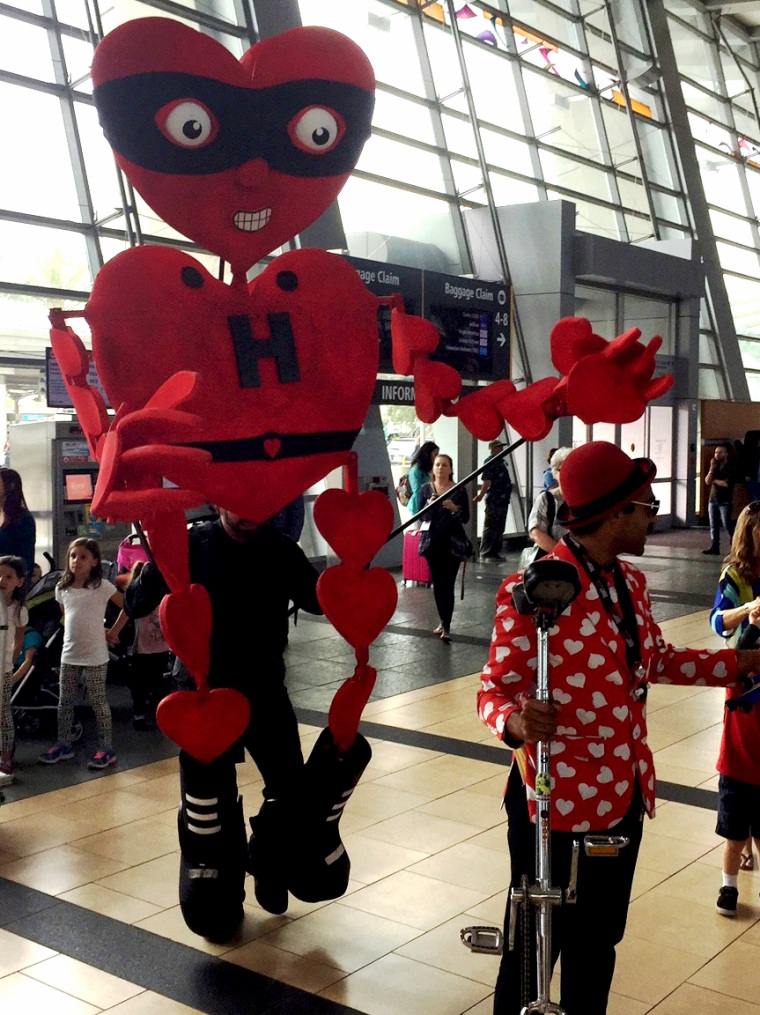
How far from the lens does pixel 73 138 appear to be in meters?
10.9

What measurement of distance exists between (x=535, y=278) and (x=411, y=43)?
3.68 meters

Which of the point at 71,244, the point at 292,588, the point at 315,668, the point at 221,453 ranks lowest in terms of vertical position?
the point at 315,668

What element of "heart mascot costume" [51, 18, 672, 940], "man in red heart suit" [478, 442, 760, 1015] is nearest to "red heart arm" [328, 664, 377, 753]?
"heart mascot costume" [51, 18, 672, 940]

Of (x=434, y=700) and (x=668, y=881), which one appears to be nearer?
(x=668, y=881)

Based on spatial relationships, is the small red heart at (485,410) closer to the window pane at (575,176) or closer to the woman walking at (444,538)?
the woman walking at (444,538)

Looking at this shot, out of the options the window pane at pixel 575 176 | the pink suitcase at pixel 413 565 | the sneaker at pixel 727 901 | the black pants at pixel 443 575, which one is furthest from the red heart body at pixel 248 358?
the window pane at pixel 575 176

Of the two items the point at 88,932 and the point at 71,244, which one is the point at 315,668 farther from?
the point at 71,244

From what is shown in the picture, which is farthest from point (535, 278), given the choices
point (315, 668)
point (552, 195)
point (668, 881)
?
point (668, 881)

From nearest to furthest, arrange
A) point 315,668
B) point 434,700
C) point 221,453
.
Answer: point 221,453 → point 434,700 → point 315,668

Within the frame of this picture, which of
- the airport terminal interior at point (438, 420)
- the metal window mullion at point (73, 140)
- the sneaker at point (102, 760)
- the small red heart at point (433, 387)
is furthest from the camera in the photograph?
the metal window mullion at point (73, 140)

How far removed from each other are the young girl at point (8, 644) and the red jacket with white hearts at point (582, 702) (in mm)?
3357

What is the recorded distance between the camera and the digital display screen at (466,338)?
1357 cm

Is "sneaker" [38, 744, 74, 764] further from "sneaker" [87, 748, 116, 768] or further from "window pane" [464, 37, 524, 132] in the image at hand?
"window pane" [464, 37, 524, 132]

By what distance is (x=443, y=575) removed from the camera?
29.5 feet
